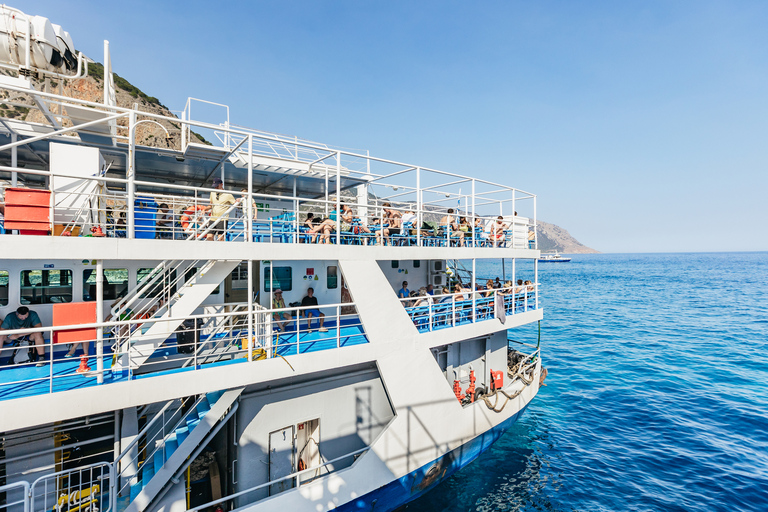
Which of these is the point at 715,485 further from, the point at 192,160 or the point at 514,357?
the point at 192,160

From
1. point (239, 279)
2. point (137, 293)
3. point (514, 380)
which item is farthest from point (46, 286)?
point (514, 380)

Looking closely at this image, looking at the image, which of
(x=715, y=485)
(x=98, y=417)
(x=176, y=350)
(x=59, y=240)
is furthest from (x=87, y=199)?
(x=715, y=485)

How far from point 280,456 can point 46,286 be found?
246 inches

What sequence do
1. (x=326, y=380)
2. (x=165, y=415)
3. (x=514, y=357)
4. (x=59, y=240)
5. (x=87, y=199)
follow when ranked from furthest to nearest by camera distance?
(x=514, y=357), (x=326, y=380), (x=165, y=415), (x=87, y=199), (x=59, y=240)

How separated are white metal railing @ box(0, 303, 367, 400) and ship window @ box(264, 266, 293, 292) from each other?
818 millimetres

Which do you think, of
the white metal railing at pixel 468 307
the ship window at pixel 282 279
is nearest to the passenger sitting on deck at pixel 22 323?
the ship window at pixel 282 279

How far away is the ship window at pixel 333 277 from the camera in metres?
11.1

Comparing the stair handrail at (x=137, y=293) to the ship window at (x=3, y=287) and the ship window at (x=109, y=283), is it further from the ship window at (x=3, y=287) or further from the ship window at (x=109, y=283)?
the ship window at (x=3, y=287)

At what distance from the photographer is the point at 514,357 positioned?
49.2 feet

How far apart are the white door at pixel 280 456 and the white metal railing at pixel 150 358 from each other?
6.33 feet

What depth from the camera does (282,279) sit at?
10.3 meters

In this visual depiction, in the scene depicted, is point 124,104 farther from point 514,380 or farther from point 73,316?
point 514,380

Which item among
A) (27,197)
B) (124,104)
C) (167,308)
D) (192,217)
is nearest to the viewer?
(27,197)

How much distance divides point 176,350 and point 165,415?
144cm
